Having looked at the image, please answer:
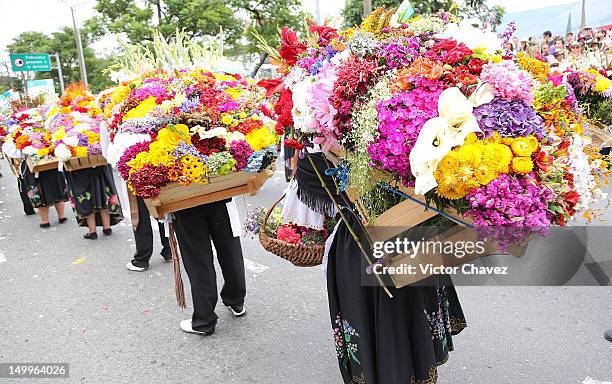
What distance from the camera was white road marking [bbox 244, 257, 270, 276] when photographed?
472 cm

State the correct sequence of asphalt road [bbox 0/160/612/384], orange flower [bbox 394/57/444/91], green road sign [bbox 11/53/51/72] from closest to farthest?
orange flower [bbox 394/57/444/91] < asphalt road [bbox 0/160/612/384] < green road sign [bbox 11/53/51/72]

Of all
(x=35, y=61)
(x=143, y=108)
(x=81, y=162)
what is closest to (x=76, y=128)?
(x=81, y=162)

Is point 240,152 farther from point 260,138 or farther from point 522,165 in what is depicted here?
point 522,165

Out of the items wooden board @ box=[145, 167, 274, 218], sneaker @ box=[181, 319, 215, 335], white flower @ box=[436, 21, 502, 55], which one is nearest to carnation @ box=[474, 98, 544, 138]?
white flower @ box=[436, 21, 502, 55]

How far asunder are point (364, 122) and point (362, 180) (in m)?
0.22

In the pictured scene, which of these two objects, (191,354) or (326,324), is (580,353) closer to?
(326,324)

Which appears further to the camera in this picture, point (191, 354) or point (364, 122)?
point (191, 354)

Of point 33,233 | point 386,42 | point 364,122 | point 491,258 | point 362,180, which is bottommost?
point 33,233

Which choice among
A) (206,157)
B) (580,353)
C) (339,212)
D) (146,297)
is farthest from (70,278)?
(580,353)

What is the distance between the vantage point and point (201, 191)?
304 cm

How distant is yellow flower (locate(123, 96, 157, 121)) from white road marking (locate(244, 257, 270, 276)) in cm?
209

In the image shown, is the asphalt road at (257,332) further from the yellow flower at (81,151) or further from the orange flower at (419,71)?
the orange flower at (419,71)

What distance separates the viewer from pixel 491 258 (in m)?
1.99

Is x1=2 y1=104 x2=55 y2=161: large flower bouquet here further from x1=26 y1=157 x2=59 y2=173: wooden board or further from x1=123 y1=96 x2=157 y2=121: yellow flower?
x1=123 y1=96 x2=157 y2=121: yellow flower
